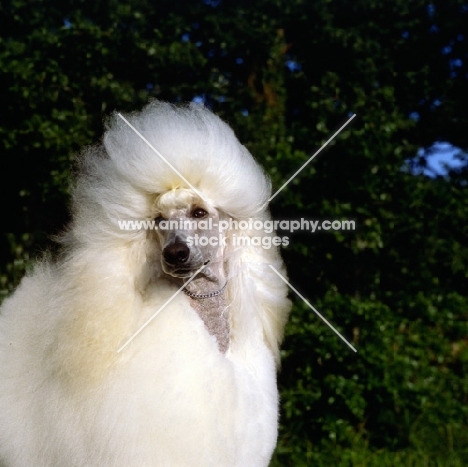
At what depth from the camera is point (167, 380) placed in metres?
1.50

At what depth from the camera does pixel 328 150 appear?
308cm

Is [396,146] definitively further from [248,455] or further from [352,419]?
[248,455]

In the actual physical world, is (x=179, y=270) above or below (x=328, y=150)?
below

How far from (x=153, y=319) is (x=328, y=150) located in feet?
6.05

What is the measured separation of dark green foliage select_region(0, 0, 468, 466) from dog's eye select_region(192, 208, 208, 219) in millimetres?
1395

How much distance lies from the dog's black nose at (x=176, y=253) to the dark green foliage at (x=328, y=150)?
1.53m

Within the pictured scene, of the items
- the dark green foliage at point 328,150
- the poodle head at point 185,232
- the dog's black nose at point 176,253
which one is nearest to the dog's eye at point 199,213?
the poodle head at point 185,232

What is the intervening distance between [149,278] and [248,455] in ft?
1.92

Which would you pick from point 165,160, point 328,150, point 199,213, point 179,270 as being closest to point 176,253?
point 179,270

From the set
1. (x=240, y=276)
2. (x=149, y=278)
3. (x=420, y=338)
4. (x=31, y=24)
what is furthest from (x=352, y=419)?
(x=31, y=24)

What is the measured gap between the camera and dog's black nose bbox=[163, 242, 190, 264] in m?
1.53

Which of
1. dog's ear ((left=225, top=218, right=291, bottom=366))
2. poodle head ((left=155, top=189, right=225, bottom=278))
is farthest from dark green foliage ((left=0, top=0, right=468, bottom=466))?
poodle head ((left=155, top=189, right=225, bottom=278))

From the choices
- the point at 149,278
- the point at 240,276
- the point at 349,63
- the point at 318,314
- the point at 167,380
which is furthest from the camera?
the point at 349,63

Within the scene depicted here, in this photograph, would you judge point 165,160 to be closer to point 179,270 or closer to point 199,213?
point 199,213
